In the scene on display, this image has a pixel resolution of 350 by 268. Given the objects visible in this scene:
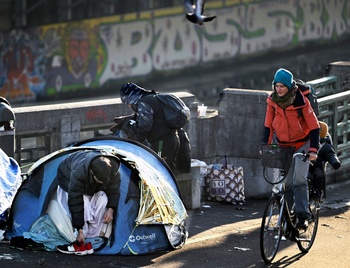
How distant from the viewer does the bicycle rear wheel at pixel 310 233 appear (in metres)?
9.30

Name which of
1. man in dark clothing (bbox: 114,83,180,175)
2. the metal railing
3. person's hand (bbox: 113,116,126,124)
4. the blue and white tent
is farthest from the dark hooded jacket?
the metal railing

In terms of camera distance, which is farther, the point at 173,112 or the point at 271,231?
the point at 173,112

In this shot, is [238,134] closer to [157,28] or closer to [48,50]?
[48,50]

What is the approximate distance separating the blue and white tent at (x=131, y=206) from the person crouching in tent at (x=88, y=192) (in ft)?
0.42

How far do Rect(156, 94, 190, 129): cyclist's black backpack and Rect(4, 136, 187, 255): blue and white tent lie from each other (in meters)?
0.92

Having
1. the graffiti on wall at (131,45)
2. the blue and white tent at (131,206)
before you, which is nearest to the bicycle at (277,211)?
the blue and white tent at (131,206)

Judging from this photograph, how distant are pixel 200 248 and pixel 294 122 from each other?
4.68ft

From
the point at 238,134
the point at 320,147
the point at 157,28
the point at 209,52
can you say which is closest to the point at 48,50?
the point at 157,28

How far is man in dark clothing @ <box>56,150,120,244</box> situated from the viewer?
8.63 meters

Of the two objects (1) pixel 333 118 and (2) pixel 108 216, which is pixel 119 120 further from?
(1) pixel 333 118

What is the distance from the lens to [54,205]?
8.99m

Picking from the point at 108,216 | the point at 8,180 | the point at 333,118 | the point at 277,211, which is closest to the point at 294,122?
the point at 277,211

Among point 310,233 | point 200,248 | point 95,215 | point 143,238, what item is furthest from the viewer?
point 310,233

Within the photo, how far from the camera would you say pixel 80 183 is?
8625mm
